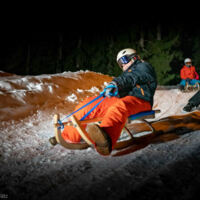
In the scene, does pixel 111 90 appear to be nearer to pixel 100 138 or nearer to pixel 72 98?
pixel 100 138

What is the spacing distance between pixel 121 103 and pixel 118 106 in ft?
0.25

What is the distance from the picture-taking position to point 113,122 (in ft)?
8.71

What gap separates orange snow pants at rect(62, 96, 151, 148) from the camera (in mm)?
2605

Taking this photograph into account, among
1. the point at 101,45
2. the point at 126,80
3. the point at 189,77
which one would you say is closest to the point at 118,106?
the point at 126,80

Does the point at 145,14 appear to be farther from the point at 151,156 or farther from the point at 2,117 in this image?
the point at 151,156

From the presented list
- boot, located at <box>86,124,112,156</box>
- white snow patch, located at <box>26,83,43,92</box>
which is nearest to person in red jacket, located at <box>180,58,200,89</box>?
white snow patch, located at <box>26,83,43,92</box>

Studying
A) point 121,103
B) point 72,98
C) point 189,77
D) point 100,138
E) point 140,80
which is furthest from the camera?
point 189,77

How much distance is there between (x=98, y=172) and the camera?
2.19 metres

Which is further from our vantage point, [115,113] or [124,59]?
[124,59]

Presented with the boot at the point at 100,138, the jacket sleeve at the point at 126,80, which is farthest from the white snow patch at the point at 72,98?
the boot at the point at 100,138

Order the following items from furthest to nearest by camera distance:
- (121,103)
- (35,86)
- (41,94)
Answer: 1. (35,86)
2. (41,94)
3. (121,103)

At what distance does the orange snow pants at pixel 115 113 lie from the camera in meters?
2.61

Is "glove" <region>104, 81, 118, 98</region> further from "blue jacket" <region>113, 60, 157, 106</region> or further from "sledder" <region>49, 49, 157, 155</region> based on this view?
"blue jacket" <region>113, 60, 157, 106</region>

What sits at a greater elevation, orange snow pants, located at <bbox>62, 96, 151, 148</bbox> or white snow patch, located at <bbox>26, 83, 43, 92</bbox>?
white snow patch, located at <bbox>26, 83, 43, 92</bbox>
